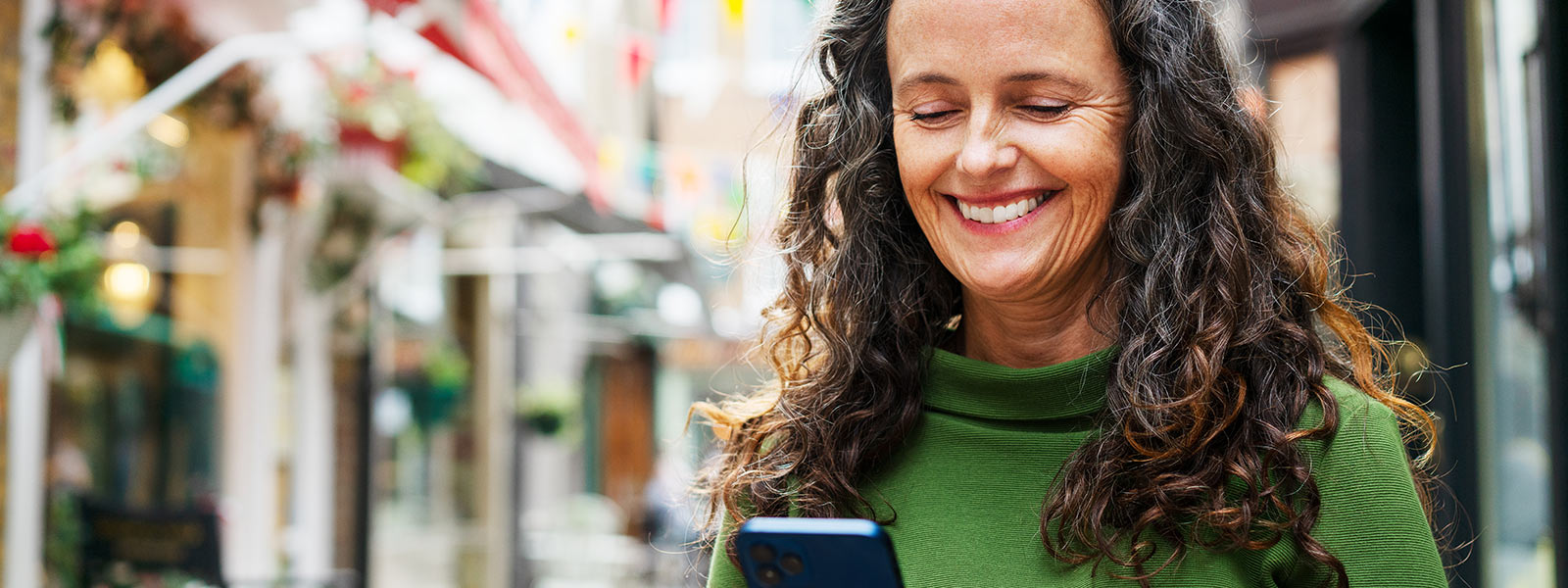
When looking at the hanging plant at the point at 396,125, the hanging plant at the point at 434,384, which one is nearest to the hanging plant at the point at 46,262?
the hanging plant at the point at 396,125

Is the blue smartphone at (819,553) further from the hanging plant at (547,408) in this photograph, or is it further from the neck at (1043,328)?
the hanging plant at (547,408)

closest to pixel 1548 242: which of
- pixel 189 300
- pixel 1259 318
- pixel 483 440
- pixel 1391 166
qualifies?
pixel 1259 318

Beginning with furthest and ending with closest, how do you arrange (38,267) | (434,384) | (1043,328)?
(434,384)
(38,267)
(1043,328)

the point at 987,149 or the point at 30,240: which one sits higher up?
the point at 30,240

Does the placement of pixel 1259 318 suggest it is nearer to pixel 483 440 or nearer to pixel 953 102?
pixel 953 102

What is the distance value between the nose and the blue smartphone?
467 mm

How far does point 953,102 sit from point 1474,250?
8.65 ft

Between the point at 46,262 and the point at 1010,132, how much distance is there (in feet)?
9.77

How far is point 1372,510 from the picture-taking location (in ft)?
3.54

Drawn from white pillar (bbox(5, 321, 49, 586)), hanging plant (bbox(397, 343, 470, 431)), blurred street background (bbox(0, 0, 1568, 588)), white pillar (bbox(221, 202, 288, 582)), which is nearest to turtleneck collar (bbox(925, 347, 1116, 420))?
blurred street background (bbox(0, 0, 1568, 588))

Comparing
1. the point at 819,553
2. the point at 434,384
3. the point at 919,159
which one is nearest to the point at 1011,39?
the point at 919,159

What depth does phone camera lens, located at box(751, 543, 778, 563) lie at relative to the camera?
2.63ft

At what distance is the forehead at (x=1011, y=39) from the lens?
3.83ft

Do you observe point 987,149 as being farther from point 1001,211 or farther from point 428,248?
point 428,248
